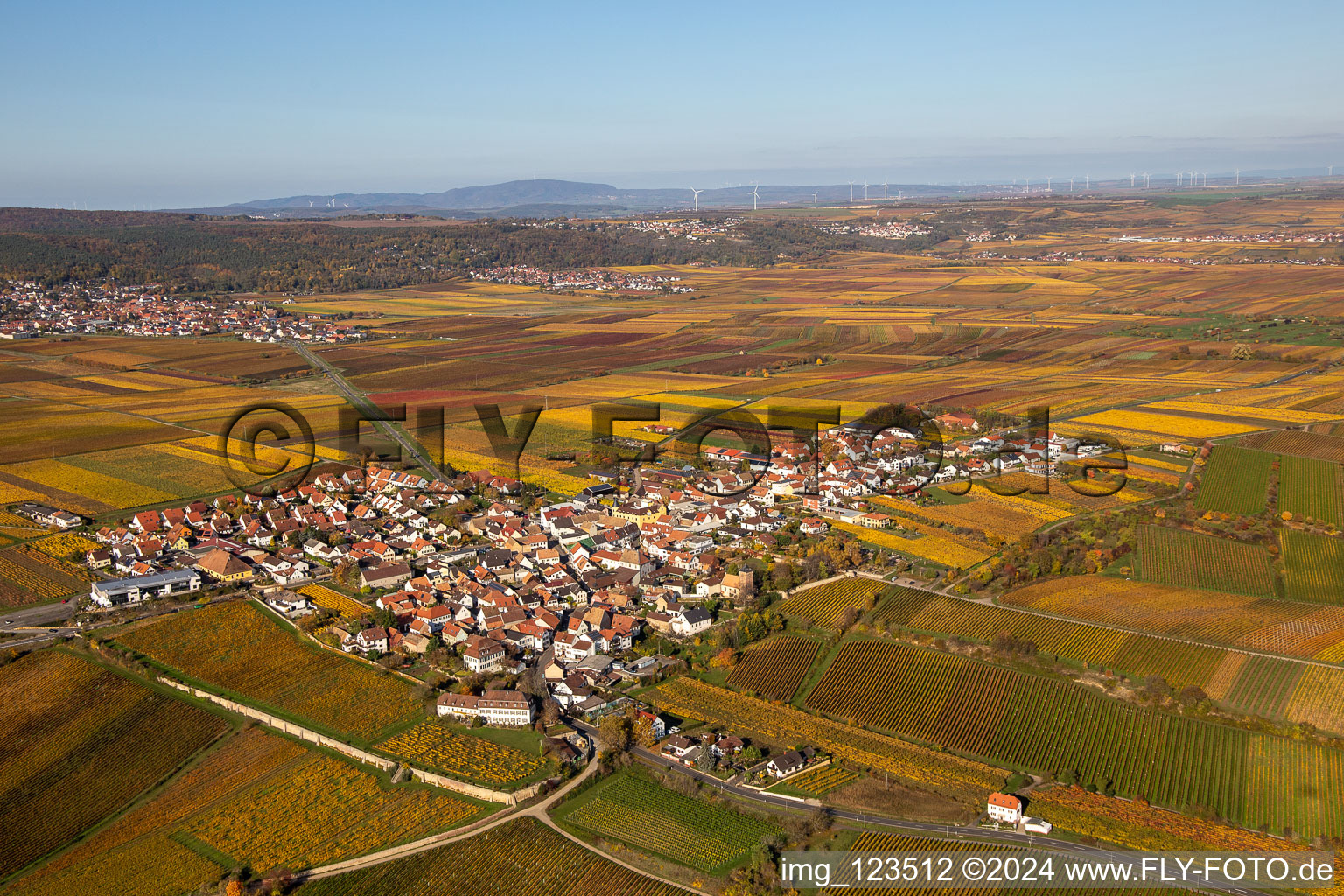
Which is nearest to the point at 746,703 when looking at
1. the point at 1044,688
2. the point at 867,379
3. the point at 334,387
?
the point at 1044,688

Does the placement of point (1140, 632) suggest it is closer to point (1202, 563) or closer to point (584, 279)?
point (1202, 563)

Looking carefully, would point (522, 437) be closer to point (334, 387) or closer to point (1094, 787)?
point (334, 387)

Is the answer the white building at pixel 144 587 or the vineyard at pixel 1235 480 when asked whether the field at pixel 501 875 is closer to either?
the white building at pixel 144 587

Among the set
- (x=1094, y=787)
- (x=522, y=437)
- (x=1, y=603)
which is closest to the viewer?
(x=1094, y=787)

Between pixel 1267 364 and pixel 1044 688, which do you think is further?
pixel 1267 364

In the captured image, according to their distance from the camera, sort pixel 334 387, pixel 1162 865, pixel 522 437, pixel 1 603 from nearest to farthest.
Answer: pixel 1162 865
pixel 1 603
pixel 522 437
pixel 334 387

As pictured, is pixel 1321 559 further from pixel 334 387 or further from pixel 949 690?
pixel 334 387
